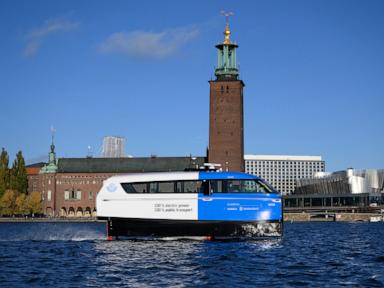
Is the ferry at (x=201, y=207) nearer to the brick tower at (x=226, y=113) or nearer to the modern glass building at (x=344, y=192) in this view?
the brick tower at (x=226, y=113)

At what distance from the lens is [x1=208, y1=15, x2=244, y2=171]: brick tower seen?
127 m

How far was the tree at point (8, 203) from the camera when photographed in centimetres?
13362

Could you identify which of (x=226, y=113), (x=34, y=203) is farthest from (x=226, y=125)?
(x=34, y=203)

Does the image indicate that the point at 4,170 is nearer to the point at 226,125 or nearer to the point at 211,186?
the point at 226,125

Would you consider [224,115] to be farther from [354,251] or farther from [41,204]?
[354,251]

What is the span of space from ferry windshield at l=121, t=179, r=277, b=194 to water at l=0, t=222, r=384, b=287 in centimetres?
302

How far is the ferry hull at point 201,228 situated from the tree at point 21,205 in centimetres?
10285

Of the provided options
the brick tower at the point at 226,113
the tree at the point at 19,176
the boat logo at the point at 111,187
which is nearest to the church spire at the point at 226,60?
the brick tower at the point at 226,113

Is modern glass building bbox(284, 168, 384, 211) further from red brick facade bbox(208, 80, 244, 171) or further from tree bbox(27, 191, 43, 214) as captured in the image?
tree bbox(27, 191, 43, 214)

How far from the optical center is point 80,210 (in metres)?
149

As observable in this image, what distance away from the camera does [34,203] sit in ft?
460

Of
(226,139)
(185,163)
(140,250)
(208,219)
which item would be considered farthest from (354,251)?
(185,163)

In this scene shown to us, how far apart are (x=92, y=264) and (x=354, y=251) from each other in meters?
15.3

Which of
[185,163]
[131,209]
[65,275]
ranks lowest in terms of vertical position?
[65,275]
